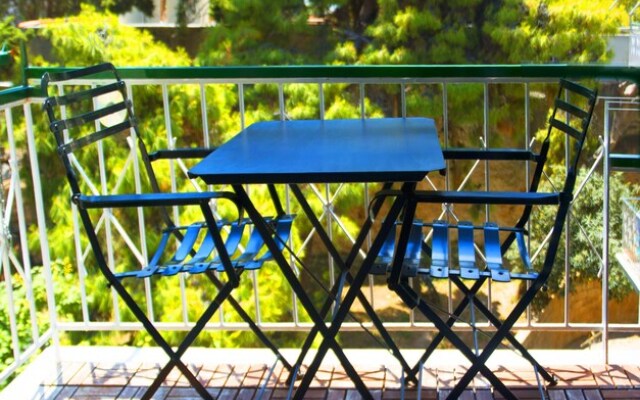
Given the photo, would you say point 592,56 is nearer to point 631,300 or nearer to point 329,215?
point 631,300

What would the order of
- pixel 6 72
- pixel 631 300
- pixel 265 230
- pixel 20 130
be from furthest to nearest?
1. pixel 20 130
2. pixel 6 72
3. pixel 631 300
4. pixel 265 230

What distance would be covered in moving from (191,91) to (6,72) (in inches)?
82.2

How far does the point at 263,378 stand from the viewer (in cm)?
299

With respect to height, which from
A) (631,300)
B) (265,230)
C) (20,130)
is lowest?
(631,300)

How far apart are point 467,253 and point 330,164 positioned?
0.57 m

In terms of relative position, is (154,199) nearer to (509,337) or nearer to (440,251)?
(440,251)

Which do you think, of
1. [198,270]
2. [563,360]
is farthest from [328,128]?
[563,360]

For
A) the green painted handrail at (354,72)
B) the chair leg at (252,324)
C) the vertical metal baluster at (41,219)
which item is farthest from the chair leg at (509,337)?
the vertical metal baluster at (41,219)

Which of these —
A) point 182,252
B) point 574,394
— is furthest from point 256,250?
point 574,394


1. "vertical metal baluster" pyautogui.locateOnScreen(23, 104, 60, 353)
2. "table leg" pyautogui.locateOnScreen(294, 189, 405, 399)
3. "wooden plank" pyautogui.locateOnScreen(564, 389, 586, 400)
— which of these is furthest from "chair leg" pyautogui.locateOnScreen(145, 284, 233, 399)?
"wooden plank" pyautogui.locateOnScreen(564, 389, 586, 400)

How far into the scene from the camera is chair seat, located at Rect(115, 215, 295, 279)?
246cm

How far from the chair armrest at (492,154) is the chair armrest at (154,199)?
0.85 meters

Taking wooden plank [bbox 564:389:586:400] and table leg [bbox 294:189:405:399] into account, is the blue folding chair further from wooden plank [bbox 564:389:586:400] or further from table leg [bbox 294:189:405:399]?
wooden plank [bbox 564:389:586:400]

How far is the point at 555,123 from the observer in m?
2.66
